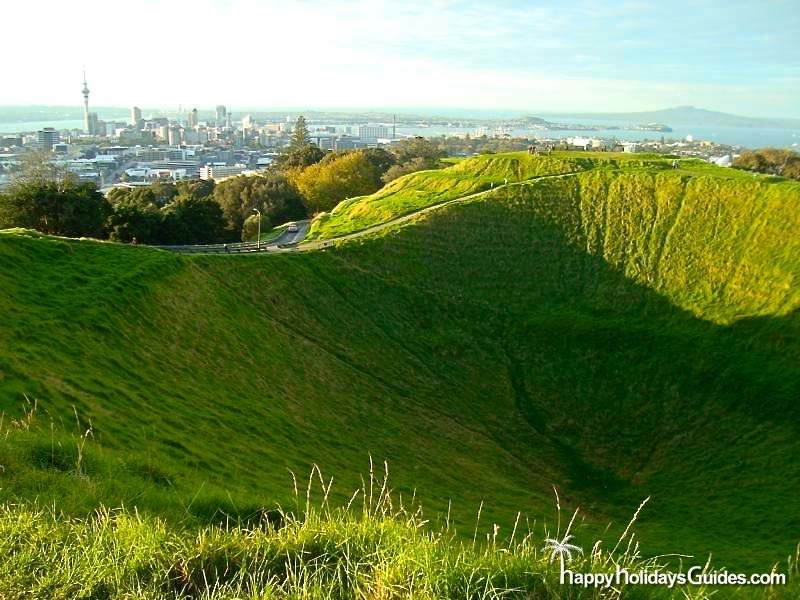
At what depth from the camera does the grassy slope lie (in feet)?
47.9

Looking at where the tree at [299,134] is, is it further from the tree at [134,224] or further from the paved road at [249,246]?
the tree at [134,224]

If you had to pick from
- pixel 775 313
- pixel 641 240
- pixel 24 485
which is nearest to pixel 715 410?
pixel 775 313

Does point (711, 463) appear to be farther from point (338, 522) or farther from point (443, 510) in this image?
point (338, 522)

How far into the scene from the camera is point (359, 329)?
103ft

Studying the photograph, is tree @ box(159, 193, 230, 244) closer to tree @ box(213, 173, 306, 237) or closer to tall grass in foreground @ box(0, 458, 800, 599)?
tree @ box(213, 173, 306, 237)

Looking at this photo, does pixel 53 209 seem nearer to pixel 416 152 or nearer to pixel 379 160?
pixel 379 160

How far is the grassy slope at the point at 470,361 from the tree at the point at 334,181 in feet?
84.3

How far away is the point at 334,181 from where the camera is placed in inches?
2608

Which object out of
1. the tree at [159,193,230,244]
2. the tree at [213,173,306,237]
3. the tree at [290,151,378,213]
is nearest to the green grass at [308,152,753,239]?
the tree at [159,193,230,244]

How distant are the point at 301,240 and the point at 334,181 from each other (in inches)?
979

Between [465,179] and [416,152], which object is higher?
[416,152]

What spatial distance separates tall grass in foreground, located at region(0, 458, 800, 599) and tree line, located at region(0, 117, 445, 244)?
38986 mm

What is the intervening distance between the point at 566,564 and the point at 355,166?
68.4 m

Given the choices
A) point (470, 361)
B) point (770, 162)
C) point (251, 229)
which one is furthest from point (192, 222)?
point (770, 162)
